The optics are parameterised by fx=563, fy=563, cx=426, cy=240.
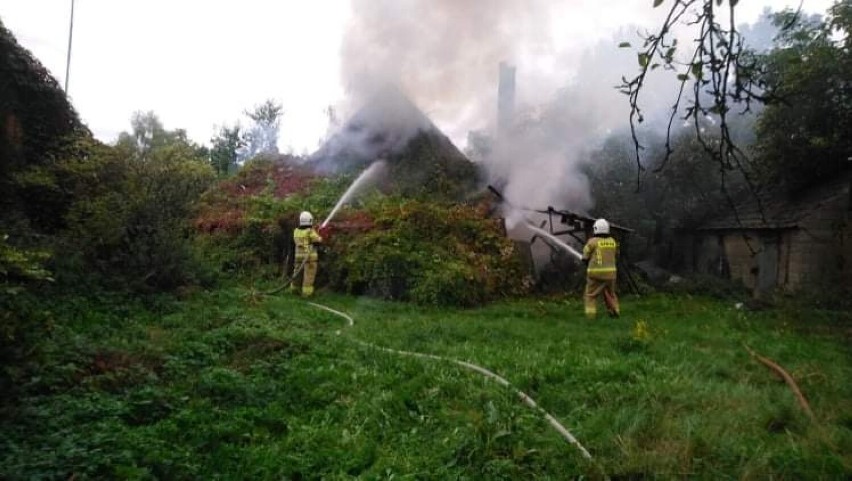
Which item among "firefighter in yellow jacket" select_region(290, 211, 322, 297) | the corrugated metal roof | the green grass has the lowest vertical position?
the green grass

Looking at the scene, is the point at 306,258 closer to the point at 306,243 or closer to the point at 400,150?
the point at 306,243

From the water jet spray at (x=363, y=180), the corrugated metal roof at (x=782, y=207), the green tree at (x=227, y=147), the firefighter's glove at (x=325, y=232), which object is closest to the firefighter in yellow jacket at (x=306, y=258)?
the firefighter's glove at (x=325, y=232)

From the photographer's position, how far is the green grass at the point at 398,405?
12.7 feet

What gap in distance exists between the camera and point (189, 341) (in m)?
6.54

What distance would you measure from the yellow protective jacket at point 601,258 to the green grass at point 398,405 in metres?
2.18

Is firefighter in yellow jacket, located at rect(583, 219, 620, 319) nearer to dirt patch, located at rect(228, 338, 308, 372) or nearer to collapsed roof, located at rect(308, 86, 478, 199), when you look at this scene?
dirt patch, located at rect(228, 338, 308, 372)

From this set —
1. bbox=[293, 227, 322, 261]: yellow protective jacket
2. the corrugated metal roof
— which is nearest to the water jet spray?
bbox=[293, 227, 322, 261]: yellow protective jacket

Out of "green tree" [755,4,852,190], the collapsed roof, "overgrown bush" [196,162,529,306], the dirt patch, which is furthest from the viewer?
the collapsed roof

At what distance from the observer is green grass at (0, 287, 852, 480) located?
386 cm

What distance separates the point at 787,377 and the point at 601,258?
448cm

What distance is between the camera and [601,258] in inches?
405

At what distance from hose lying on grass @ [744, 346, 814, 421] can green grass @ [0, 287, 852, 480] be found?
0.11 meters

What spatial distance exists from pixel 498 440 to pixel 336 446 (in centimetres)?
123

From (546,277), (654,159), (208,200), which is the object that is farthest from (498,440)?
(208,200)
